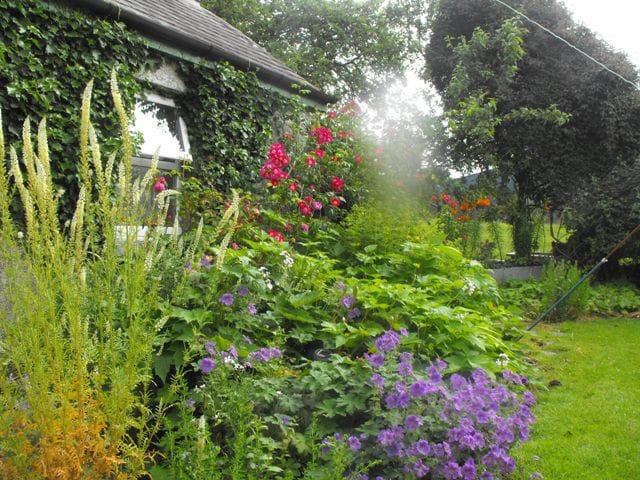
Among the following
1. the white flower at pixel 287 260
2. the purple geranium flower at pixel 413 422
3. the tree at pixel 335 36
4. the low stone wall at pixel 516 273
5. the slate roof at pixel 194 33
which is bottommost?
the low stone wall at pixel 516 273

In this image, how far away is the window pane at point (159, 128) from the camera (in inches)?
235

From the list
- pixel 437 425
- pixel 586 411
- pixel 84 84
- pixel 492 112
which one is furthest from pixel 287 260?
pixel 492 112

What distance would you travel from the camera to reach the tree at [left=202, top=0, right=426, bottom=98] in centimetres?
1669

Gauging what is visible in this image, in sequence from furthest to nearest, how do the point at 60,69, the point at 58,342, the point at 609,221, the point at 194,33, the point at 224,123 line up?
the point at 609,221 < the point at 224,123 < the point at 194,33 < the point at 60,69 < the point at 58,342

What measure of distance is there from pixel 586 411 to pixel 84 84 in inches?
196

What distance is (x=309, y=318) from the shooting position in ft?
10.7

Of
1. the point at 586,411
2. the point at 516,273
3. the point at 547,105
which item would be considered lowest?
the point at 516,273

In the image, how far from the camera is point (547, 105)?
464 inches

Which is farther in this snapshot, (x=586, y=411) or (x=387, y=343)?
(x=586, y=411)

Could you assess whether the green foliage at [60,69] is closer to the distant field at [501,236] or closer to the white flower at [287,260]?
the white flower at [287,260]

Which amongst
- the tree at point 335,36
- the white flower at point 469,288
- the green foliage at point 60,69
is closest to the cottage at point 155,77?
the green foliage at point 60,69

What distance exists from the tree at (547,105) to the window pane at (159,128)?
22.3 ft

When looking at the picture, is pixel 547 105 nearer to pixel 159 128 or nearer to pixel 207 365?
pixel 159 128

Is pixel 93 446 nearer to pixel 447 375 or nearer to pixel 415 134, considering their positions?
pixel 447 375
